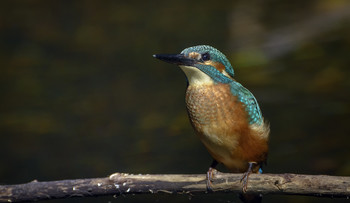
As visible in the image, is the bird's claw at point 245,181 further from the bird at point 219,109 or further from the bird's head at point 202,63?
the bird's head at point 202,63

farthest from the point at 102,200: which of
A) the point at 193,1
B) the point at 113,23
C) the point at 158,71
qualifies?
the point at 193,1

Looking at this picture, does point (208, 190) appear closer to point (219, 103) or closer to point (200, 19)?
point (219, 103)

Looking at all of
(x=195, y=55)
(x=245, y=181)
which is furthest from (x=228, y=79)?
(x=245, y=181)

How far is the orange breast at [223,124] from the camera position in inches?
115

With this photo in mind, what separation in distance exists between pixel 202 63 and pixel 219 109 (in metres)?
0.26

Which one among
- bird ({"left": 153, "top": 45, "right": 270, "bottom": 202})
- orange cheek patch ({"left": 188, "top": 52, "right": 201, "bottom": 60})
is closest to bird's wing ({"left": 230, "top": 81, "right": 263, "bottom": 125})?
bird ({"left": 153, "top": 45, "right": 270, "bottom": 202})

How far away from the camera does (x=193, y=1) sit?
8.95 meters

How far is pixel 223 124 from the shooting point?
9.54 ft

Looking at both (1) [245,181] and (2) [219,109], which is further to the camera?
(2) [219,109]

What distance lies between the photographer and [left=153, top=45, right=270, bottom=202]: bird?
2918 mm

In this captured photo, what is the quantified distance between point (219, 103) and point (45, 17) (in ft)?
19.8

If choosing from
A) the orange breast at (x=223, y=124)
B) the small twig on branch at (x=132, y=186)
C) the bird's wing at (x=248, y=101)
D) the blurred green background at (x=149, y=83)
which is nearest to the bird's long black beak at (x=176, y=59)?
the orange breast at (x=223, y=124)

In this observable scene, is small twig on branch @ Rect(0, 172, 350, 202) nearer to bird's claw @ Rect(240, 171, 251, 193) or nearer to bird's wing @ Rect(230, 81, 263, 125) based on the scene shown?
bird's claw @ Rect(240, 171, 251, 193)

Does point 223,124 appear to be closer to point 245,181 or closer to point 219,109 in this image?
point 219,109
